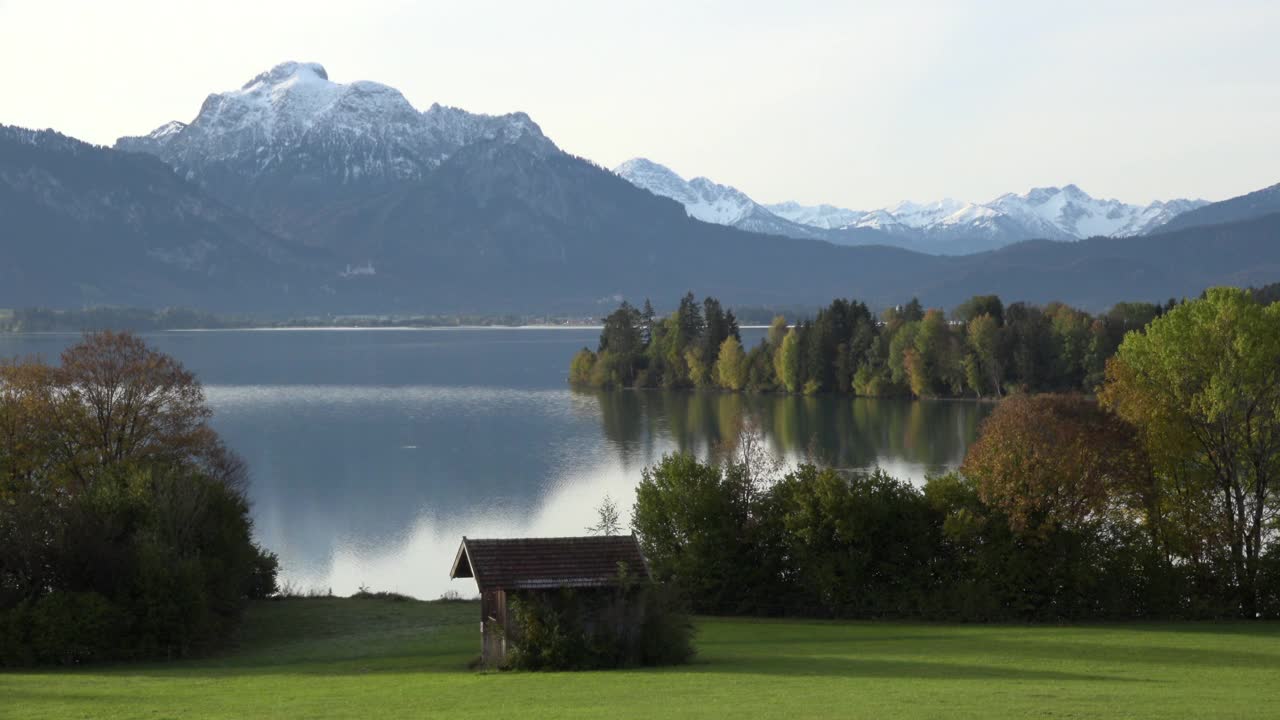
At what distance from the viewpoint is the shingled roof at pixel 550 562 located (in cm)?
2889

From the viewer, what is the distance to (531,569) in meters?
29.1

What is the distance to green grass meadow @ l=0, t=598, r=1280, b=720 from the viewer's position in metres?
21.3

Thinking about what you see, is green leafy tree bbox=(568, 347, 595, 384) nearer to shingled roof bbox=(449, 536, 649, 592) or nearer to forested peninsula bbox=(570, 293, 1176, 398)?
forested peninsula bbox=(570, 293, 1176, 398)

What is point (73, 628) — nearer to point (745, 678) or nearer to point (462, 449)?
point (745, 678)

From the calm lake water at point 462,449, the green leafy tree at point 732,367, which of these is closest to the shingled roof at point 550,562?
the calm lake water at point 462,449

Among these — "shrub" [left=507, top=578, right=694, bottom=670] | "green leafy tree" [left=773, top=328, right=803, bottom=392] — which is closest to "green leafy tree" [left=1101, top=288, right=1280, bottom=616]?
"shrub" [left=507, top=578, right=694, bottom=670]

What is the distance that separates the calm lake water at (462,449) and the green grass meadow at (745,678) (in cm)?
1456

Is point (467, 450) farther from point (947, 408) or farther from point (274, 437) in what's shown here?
point (947, 408)

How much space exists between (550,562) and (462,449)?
58381 mm

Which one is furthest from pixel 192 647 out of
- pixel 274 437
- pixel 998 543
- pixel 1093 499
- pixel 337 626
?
pixel 274 437

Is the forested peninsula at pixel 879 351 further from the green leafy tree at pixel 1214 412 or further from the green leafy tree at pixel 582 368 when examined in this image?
the green leafy tree at pixel 1214 412

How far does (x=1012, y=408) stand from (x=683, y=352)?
3805 inches

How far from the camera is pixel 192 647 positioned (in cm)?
3309

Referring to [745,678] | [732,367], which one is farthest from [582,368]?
[745,678]
